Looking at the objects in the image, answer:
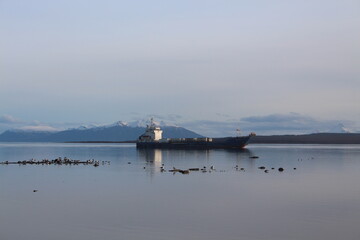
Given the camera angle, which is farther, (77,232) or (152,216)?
(152,216)

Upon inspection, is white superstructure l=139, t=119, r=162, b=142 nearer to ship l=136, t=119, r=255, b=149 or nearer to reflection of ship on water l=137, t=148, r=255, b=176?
ship l=136, t=119, r=255, b=149

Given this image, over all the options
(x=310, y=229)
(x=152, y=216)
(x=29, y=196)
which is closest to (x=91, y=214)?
(x=152, y=216)

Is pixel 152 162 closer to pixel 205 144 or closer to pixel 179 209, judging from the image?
pixel 179 209

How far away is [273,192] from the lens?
40.5 meters

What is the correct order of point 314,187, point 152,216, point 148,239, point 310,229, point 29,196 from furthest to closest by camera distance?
point 314,187 < point 29,196 < point 152,216 < point 310,229 < point 148,239

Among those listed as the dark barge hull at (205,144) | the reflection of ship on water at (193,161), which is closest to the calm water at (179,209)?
the reflection of ship on water at (193,161)

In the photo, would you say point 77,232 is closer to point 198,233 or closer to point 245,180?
point 198,233

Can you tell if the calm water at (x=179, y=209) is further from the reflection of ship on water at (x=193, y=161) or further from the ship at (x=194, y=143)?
the ship at (x=194, y=143)

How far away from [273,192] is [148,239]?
1948 centimetres

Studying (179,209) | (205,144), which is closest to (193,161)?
(179,209)

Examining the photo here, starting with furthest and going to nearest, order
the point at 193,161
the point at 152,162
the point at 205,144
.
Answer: the point at 205,144 → the point at 193,161 → the point at 152,162

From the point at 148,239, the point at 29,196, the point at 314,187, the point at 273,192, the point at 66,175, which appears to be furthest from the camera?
the point at 66,175

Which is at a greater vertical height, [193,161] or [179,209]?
[193,161]

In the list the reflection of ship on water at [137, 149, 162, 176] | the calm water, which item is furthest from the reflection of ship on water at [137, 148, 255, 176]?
the calm water
